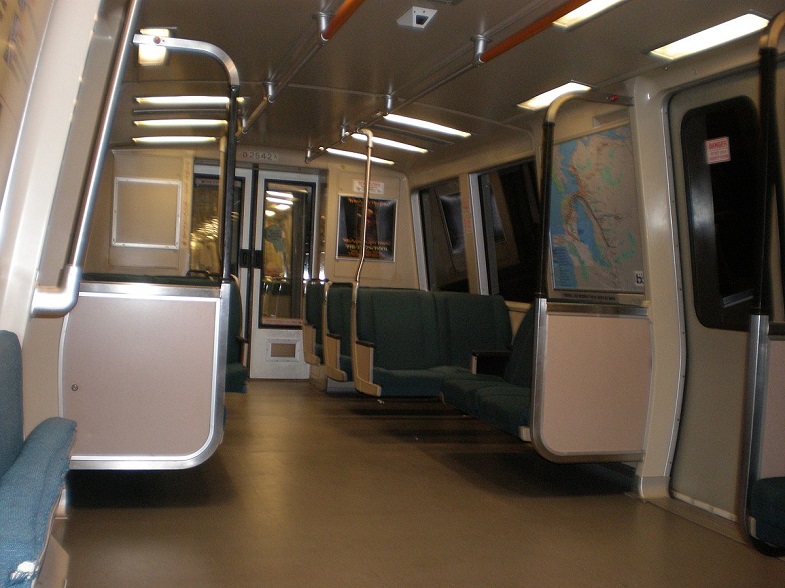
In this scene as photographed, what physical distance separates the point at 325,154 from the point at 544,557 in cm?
628

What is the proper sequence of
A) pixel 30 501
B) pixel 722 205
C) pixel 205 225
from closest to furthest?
1. pixel 30 501
2. pixel 722 205
3. pixel 205 225

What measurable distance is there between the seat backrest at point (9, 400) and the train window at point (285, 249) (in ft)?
25.2

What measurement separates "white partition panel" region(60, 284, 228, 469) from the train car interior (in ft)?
0.04

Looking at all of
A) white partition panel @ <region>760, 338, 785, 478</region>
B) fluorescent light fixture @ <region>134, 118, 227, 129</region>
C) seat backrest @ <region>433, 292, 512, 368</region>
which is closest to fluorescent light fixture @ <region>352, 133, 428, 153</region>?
fluorescent light fixture @ <region>134, 118, 227, 129</region>

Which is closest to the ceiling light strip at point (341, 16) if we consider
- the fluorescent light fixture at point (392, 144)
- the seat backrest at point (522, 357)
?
the seat backrest at point (522, 357)

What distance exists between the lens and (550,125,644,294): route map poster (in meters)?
5.59

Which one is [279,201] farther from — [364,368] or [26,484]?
[26,484]

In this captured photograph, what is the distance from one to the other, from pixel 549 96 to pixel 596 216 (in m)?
0.98

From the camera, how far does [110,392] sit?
3.96m

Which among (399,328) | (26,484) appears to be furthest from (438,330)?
(26,484)

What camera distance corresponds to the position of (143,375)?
157 inches

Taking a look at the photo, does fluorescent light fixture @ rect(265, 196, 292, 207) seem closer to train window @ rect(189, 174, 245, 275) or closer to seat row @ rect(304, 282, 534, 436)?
train window @ rect(189, 174, 245, 275)

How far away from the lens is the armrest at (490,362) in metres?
6.49

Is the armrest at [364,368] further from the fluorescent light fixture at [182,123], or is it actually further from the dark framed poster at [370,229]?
the dark framed poster at [370,229]
